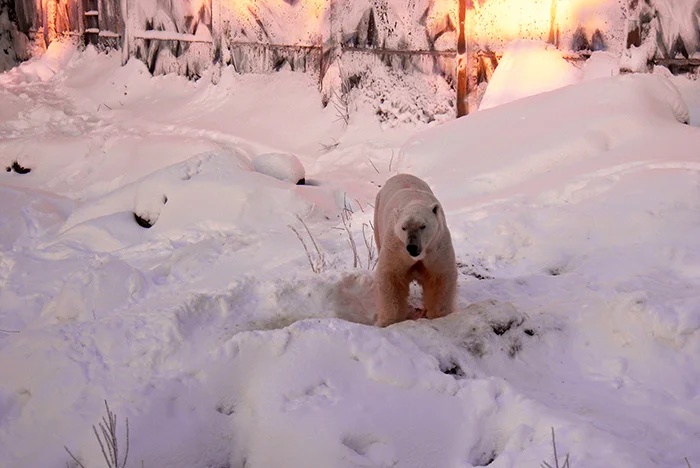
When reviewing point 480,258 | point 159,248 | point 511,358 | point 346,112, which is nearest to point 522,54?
point 346,112

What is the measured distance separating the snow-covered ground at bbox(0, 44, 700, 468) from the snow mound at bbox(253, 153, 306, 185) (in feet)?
0.65

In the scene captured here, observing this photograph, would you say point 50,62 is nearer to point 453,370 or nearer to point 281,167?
point 281,167

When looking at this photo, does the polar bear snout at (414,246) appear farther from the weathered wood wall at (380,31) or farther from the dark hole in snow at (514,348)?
the weathered wood wall at (380,31)

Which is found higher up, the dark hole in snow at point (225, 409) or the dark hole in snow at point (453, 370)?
the dark hole in snow at point (225, 409)

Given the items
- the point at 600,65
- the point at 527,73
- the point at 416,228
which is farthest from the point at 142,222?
the point at 600,65

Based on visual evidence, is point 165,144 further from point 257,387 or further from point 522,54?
point 257,387

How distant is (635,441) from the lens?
228 cm

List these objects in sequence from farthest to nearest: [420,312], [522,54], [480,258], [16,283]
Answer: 1. [522,54]
2. [16,283]
3. [480,258]
4. [420,312]

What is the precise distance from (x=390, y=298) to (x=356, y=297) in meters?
A: 0.36

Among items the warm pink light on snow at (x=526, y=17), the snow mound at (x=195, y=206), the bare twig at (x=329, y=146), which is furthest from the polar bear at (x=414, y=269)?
the bare twig at (x=329, y=146)

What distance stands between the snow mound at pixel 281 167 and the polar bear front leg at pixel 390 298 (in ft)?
11.7

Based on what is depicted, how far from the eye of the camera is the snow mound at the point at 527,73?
24.7 feet

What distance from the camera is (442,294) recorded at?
3715mm

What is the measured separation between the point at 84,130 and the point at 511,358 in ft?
29.4
